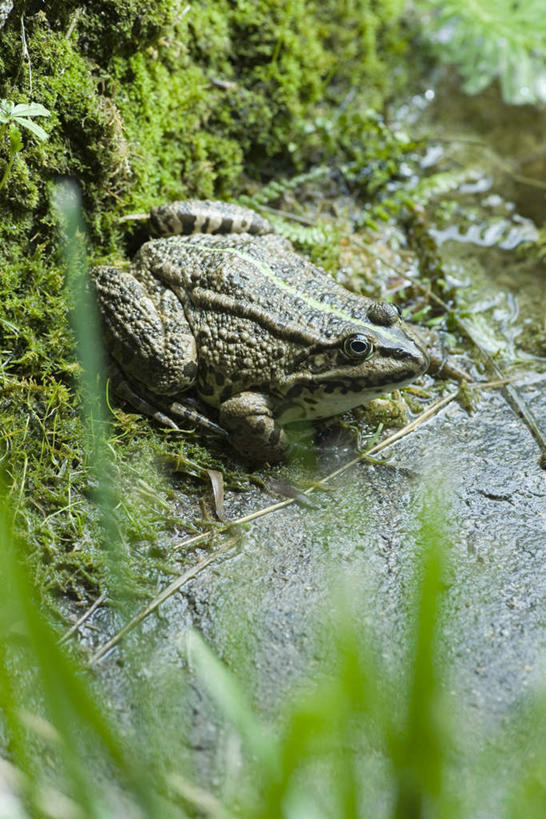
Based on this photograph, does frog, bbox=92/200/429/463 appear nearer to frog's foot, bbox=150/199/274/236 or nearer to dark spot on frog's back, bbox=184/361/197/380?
dark spot on frog's back, bbox=184/361/197/380

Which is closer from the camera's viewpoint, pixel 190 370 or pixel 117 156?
pixel 190 370

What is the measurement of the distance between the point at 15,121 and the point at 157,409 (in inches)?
62.9

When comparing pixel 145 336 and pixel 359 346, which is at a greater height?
pixel 145 336

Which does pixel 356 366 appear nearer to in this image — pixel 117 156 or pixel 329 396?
pixel 329 396

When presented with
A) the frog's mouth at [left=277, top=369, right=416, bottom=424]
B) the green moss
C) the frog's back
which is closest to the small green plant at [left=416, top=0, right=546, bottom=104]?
the green moss

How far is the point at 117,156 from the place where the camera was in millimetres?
4168

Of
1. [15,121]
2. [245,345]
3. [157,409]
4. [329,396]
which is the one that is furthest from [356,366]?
[15,121]

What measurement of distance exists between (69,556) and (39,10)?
2.81 metres

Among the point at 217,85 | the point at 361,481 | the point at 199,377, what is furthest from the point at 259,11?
the point at 361,481

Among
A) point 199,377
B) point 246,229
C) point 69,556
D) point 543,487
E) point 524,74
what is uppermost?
point 524,74

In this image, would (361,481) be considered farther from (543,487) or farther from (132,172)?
(132,172)

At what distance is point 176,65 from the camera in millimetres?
4703

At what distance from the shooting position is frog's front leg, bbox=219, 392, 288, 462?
372 centimetres

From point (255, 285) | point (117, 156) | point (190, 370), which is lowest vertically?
point (190, 370)
